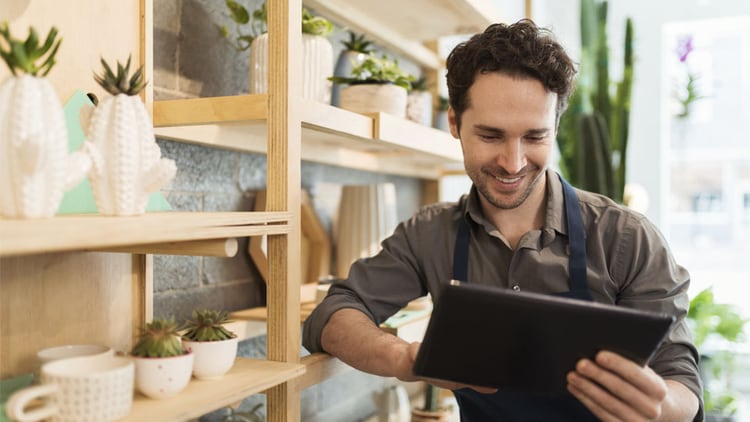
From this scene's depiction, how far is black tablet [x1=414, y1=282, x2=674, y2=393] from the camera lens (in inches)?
31.9

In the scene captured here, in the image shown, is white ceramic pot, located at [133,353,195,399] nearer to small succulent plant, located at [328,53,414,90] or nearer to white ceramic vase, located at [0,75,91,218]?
white ceramic vase, located at [0,75,91,218]

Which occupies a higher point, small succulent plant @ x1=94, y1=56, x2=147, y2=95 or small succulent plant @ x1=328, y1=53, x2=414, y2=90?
small succulent plant @ x1=328, y1=53, x2=414, y2=90

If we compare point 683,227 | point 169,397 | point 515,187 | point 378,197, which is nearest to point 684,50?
point 683,227

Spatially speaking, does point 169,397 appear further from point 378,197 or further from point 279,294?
point 378,197

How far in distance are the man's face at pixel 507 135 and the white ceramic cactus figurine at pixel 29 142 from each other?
0.75 meters

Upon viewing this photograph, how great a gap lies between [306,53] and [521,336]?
74 centimetres

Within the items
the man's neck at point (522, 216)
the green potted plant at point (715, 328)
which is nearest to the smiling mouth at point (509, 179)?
the man's neck at point (522, 216)

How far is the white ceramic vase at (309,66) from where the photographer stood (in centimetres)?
125

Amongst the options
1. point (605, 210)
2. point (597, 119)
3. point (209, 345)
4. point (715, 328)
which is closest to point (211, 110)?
point (209, 345)

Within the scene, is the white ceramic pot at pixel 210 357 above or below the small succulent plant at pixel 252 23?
below

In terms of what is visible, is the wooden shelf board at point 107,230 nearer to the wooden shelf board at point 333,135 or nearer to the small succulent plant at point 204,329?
the small succulent plant at point 204,329

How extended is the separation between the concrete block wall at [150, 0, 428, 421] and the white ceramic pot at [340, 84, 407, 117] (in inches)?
9.3

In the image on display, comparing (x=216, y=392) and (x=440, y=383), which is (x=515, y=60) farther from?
(x=216, y=392)

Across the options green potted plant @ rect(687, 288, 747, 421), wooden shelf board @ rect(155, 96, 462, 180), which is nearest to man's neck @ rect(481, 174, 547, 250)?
wooden shelf board @ rect(155, 96, 462, 180)
